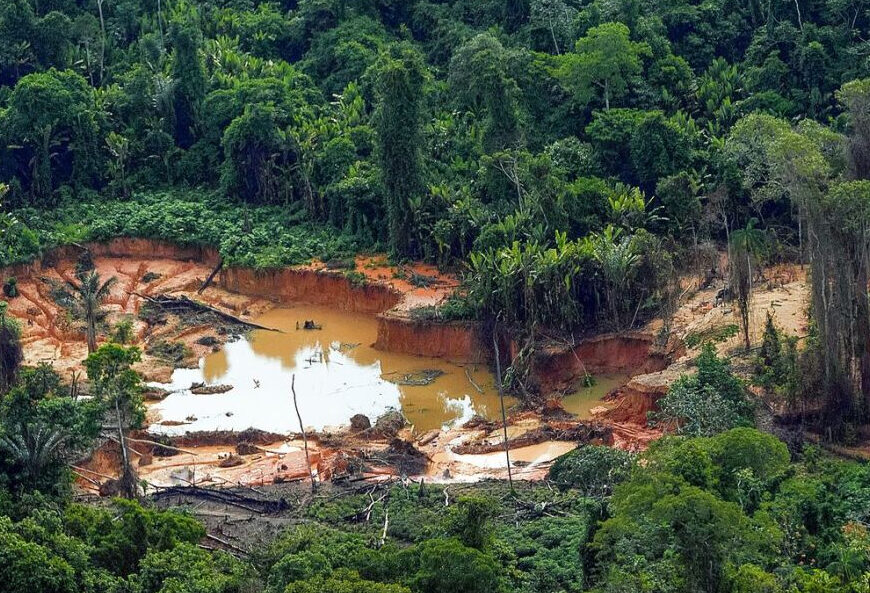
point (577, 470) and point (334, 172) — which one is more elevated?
point (334, 172)

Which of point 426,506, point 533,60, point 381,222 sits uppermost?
point 533,60

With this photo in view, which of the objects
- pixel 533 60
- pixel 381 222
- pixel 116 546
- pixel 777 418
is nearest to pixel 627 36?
pixel 533 60

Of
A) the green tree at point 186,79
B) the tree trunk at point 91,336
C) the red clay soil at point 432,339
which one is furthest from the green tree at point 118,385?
the green tree at point 186,79

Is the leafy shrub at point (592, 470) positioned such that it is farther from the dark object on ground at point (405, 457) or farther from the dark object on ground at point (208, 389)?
the dark object on ground at point (208, 389)

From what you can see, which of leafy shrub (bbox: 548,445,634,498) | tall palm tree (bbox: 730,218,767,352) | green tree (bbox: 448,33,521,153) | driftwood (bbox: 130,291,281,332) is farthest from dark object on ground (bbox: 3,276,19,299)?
tall palm tree (bbox: 730,218,767,352)

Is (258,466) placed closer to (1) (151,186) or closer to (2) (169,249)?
(2) (169,249)

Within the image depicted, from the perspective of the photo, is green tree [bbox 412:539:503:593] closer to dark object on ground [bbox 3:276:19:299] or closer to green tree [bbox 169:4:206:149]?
dark object on ground [bbox 3:276:19:299]
